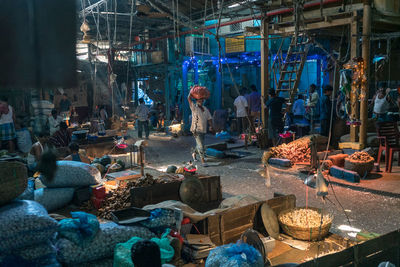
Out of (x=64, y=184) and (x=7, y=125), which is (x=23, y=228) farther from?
(x=7, y=125)

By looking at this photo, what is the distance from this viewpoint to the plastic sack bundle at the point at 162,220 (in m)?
Result: 4.19

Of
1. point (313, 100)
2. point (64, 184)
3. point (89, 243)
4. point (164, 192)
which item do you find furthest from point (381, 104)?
point (89, 243)

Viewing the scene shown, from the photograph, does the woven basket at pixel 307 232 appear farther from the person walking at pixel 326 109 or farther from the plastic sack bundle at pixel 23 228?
the person walking at pixel 326 109

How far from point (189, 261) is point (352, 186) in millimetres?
5060

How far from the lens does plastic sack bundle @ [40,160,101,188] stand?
5738mm

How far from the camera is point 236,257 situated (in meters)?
3.23

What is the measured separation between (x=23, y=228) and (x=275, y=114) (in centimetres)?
921

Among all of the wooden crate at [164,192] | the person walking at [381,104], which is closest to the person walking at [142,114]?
the person walking at [381,104]

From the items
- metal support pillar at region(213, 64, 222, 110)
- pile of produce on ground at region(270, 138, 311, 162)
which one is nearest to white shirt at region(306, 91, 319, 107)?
pile of produce on ground at region(270, 138, 311, 162)

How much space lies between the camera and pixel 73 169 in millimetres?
5883

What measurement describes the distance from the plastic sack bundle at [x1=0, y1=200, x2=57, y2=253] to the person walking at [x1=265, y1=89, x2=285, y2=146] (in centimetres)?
891

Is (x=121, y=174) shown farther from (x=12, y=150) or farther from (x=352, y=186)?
(x=12, y=150)

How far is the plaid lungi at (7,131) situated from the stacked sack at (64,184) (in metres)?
6.34

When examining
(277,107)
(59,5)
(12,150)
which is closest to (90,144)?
(12,150)
